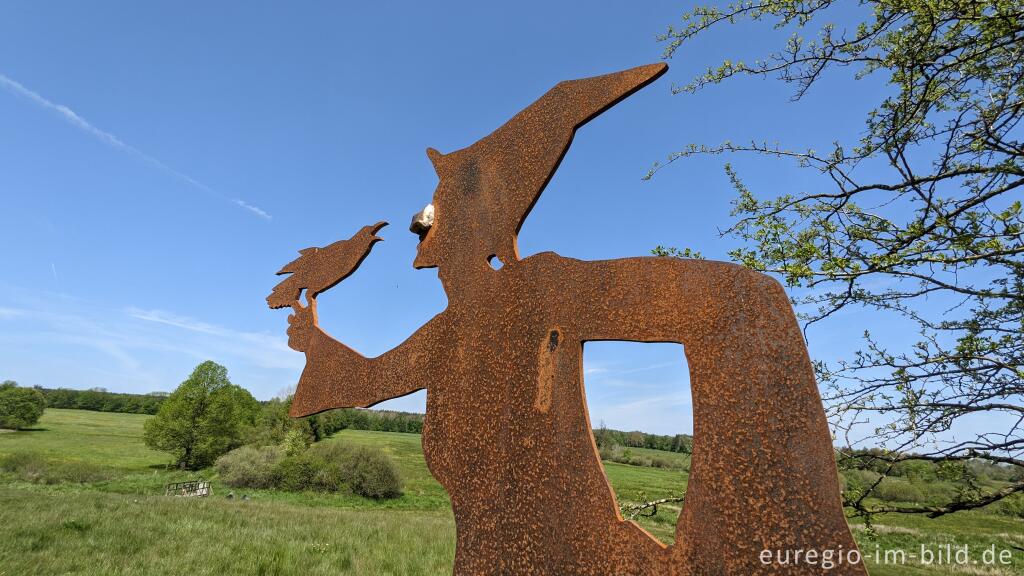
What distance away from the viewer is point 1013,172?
10.7 feet

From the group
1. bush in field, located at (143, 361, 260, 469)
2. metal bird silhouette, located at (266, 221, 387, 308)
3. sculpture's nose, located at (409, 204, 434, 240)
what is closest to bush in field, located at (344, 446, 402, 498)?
bush in field, located at (143, 361, 260, 469)

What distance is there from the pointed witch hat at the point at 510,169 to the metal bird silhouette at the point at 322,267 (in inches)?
25.5

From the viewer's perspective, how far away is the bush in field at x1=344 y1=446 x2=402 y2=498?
80.7ft

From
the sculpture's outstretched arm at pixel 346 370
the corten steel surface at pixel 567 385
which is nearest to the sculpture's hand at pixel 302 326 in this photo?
the sculpture's outstretched arm at pixel 346 370

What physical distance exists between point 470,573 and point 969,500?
3379 millimetres

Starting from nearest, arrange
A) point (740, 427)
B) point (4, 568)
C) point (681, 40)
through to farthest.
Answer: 1. point (740, 427)
2. point (681, 40)
3. point (4, 568)

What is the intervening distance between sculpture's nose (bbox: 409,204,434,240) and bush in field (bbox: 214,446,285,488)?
27.9m

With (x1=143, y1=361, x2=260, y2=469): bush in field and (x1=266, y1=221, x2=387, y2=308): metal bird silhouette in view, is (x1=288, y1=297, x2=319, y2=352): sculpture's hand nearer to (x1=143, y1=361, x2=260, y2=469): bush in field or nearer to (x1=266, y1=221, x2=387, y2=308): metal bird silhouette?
(x1=266, y1=221, x2=387, y2=308): metal bird silhouette

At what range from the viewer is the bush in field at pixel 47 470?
24.0m

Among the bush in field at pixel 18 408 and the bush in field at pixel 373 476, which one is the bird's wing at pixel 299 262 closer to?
the bush in field at pixel 373 476

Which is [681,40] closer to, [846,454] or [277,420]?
[846,454]

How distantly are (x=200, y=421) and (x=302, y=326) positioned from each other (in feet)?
133

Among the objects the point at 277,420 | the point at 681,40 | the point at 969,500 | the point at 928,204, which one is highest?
the point at 681,40

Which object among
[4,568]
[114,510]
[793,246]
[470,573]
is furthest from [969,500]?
[114,510]
